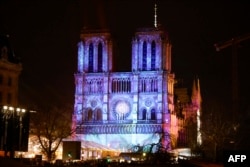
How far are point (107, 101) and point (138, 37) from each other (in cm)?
1910

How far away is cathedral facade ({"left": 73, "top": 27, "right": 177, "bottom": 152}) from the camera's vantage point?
625ft

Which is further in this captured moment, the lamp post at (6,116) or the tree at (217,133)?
the tree at (217,133)

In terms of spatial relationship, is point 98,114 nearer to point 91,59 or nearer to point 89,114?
point 89,114

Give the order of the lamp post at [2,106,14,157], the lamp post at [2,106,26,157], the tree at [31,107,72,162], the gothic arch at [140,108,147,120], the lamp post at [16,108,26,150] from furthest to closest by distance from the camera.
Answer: the gothic arch at [140,108,147,120] → the tree at [31,107,72,162] → the lamp post at [16,108,26,150] → the lamp post at [2,106,26,157] → the lamp post at [2,106,14,157]

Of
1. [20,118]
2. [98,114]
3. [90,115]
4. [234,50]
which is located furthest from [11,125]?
[98,114]

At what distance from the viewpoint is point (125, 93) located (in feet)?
645

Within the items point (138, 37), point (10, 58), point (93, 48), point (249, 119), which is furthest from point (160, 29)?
point (10, 58)

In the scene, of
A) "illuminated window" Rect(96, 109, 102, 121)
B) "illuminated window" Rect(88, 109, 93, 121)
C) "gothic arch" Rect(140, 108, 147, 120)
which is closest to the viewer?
"gothic arch" Rect(140, 108, 147, 120)

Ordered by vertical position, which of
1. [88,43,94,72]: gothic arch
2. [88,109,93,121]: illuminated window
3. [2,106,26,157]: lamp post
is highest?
[88,43,94,72]: gothic arch

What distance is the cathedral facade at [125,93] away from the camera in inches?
7495

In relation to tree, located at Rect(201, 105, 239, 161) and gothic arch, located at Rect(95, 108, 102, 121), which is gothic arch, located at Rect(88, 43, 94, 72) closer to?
gothic arch, located at Rect(95, 108, 102, 121)

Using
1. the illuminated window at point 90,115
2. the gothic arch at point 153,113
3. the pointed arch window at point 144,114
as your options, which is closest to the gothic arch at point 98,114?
the illuminated window at point 90,115

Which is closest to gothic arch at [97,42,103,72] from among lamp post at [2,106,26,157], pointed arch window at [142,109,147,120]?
pointed arch window at [142,109,147,120]

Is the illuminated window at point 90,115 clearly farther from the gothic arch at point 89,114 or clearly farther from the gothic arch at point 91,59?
the gothic arch at point 91,59
